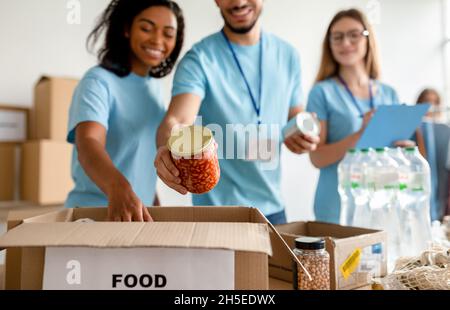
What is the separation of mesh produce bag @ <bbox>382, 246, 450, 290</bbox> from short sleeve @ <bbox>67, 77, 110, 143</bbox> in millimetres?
759

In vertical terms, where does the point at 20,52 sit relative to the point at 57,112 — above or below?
above

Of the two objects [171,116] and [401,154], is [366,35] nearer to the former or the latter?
[401,154]

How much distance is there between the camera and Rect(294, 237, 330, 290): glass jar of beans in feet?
2.28

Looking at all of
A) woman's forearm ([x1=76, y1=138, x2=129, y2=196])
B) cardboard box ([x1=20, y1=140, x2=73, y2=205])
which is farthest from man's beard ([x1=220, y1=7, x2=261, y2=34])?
cardboard box ([x1=20, y1=140, x2=73, y2=205])

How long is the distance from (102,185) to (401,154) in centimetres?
81

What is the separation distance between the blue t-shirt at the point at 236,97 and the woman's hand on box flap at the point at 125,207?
0.96 feet

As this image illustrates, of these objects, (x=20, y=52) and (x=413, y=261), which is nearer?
(x=413, y=261)

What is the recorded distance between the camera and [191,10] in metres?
1.08

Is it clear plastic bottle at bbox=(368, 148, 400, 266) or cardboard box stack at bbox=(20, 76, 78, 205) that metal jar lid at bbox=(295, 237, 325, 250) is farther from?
cardboard box stack at bbox=(20, 76, 78, 205)

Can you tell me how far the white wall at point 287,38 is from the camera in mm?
1118

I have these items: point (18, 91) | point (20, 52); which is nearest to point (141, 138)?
point (20, 52)

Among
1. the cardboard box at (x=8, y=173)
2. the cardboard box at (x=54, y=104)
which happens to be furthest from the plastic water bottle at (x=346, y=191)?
the cardboard box at (x=8, y=173)

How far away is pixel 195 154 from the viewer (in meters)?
0.58

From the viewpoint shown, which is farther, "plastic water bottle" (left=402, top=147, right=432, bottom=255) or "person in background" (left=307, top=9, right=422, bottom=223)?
"person in background" (left=307, top=9, right=422, bottom=223)
